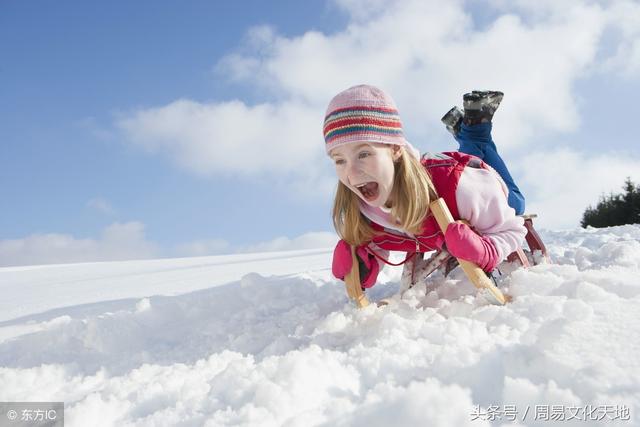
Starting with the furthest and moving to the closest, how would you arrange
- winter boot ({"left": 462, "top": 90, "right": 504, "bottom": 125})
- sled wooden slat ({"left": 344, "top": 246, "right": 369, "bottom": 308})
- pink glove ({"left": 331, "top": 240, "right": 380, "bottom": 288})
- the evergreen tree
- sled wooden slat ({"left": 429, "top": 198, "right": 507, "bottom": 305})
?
1. the evergreen tree
2. winter boot ({"left": 462, "top": 90, "right": 504, "bottom": 125})
3. pink glove ({"left": 331, "top": 240, "right": 380, "bottom": 288})
4. sled wooden slat ({"left": 344, "top": 246, "right": 369, "bottom": 308})
5. sled wooden slat ({"left": 429, "top": 198, "right": 507, "bottom": 305})

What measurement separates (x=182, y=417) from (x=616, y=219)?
17.2 m

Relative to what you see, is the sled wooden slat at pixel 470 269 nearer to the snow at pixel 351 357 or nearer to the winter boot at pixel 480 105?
the snow at pixel 351 357

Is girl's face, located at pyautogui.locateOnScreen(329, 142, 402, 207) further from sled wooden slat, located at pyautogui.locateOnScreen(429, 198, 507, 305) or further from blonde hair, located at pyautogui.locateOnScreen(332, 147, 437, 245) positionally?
sled wooden slat, located at pyautogui.locateOnScreen(429, 198, 507, 305)

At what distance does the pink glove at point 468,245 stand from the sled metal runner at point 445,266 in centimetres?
4

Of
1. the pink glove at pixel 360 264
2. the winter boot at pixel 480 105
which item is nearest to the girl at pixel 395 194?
the pink glove at pixel 360 264

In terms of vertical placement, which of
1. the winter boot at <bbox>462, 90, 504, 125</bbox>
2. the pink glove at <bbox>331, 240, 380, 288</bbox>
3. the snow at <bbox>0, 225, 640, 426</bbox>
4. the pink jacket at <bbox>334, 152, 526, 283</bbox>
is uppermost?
the winter boot at <bbox>462, 90, 504, 125</bbox>

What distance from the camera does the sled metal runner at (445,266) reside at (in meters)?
2.15

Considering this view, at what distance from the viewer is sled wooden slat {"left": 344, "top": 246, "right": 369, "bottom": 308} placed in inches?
97.5

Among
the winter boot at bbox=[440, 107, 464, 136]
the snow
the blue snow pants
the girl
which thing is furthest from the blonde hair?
the winter boot at bbox=[440, 107, 464, 136]

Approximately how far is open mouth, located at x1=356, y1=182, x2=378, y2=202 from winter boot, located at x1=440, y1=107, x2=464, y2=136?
1.74 metres

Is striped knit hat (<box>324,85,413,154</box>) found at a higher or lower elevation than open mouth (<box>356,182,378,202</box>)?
higher

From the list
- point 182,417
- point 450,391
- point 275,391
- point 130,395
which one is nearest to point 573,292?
point 450,391

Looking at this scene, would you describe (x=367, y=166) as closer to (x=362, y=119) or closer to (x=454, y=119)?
(x=362, y=119)

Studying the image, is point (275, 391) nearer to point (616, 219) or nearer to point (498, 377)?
point (498, 377)
